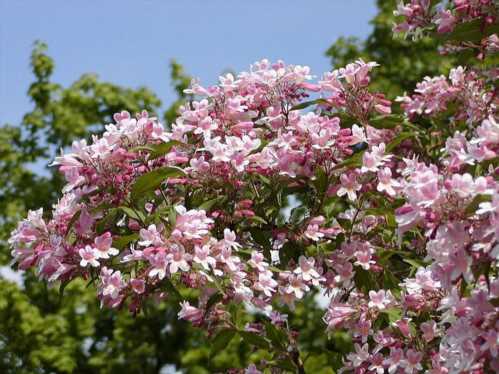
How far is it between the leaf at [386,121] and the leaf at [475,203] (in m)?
1.40

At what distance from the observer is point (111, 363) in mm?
13172

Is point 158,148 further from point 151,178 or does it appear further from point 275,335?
point 275,335

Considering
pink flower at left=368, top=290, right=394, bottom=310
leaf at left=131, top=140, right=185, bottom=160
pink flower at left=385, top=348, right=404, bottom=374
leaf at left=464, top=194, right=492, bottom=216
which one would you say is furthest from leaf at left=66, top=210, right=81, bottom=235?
leaf at left=464, top=194, right=492, bottom=216

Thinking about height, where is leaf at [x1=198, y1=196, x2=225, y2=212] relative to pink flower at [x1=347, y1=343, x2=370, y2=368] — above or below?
above

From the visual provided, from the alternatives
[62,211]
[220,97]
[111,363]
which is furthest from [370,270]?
[111,363]

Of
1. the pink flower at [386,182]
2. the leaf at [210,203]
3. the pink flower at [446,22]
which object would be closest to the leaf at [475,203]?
the pink flower at [386,182]

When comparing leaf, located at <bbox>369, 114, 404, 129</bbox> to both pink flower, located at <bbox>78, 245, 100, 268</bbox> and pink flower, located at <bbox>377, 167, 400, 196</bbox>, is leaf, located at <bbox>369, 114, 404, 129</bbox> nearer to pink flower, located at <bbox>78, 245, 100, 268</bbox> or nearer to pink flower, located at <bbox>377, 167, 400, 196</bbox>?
pink flower, located at <bbox>377, 167, 400, 196</bbox>

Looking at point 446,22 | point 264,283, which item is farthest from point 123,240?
point 446,22

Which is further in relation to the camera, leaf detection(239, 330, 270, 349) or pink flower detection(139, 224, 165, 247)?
leaf detection(239, 330, 270, 349)

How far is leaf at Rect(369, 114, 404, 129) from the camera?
339 centimetres

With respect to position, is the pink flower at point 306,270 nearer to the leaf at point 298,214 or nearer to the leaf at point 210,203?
the leaf at point 298,214

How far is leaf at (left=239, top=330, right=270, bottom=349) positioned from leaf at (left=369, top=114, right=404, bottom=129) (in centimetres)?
109

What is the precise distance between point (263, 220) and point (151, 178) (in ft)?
Result: 1.72

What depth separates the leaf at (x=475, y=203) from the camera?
1.98m
